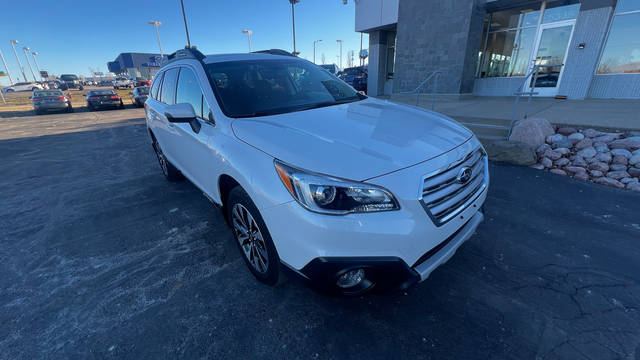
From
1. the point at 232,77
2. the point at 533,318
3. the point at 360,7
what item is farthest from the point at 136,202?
the point at 360,7

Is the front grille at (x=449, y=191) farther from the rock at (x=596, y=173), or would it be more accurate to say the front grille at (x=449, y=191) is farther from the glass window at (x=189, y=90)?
the rock at (x=596, y=173)

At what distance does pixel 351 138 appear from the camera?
75.5 inches

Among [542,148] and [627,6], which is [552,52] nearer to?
[627,6]

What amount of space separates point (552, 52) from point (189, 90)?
1237 centimetres

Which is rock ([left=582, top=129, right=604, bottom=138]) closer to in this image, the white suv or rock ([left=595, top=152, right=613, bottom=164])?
rock ([left=595, top=152, right=613, bottom=164])

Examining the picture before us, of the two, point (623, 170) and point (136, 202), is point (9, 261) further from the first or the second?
point (623, 170)

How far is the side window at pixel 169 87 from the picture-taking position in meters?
3.53

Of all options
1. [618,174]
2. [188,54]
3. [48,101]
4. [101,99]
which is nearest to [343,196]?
[188,54]

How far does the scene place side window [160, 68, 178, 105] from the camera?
3.53 meters

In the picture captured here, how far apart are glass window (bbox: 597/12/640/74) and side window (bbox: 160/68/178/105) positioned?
1237cm

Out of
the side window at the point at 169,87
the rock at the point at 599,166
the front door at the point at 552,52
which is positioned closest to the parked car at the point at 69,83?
the side window at the point at 169,87

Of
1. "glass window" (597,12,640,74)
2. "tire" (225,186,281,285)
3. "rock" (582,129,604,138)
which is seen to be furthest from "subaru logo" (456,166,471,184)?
"glass window" (597,12,640,74)

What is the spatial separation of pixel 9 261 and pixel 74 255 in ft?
2.03

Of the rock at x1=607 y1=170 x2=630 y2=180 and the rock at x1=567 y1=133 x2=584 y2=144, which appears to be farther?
the rock at x1=567 y1=133 x2=584 y2=144
